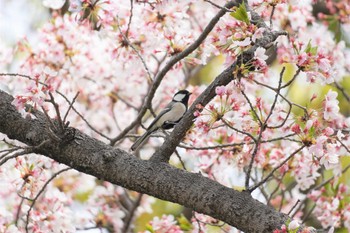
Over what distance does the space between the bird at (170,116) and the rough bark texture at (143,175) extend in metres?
1.13

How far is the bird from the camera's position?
448 cm

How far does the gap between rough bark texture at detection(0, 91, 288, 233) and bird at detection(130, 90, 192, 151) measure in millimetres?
1127

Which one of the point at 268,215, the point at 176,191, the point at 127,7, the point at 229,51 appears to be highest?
the point at 127,7

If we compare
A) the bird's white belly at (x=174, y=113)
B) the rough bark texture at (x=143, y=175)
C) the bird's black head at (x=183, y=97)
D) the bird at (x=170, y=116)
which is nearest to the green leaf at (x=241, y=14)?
the rough bark texture at (x=143, y=175)

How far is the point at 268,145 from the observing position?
172 inches

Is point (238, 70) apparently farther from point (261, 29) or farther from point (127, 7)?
point (127, 7)

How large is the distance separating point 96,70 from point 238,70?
11.5 ft

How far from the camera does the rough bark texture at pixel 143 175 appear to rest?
2.95 m

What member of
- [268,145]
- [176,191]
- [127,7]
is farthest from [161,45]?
[176,191]

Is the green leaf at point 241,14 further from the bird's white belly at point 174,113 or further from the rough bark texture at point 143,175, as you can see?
the bird's white belly at point 174,113

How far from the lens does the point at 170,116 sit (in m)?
4.70

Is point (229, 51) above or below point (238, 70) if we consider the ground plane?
above

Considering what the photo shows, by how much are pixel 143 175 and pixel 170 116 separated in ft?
5.10

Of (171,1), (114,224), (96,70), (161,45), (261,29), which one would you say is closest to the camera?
(261,29)
